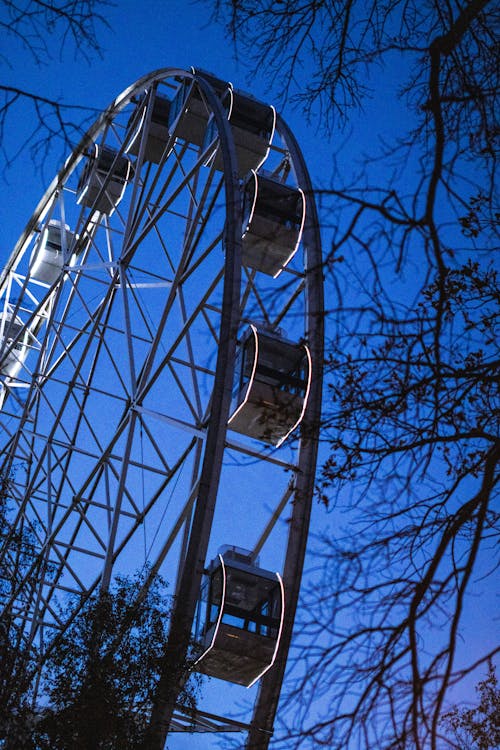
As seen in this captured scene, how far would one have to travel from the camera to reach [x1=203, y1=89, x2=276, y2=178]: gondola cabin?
23109 millimetres

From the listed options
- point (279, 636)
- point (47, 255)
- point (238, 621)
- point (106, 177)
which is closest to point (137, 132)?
point (106, 177)

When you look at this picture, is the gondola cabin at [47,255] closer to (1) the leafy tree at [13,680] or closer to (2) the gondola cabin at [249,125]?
(2) the gondola cabin at [249,125]

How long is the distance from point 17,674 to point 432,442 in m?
12.9

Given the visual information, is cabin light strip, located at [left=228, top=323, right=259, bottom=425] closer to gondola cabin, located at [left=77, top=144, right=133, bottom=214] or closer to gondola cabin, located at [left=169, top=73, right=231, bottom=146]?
gondola cabin, located at [left=169, top=73, right=231, bottom=146]

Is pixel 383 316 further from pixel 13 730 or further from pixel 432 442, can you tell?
pixel 13 730

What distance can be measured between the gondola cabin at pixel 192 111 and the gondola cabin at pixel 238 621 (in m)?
11.4

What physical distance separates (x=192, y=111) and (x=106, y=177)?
4526 millimetres

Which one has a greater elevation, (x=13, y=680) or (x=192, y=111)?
(x=192, y=111)

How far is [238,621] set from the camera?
16.0 metres

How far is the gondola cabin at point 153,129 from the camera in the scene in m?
26.0

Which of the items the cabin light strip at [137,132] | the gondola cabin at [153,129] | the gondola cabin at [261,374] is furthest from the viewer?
the cabin light strip at [137,132]

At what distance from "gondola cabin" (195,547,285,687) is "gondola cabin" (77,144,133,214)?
1348 cm

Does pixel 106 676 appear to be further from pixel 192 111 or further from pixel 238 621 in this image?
pixel 192 111

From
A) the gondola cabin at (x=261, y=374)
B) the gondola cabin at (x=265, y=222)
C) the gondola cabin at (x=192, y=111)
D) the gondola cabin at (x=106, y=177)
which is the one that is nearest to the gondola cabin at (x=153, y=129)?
the gondola cabin at (x=106, y=177)
